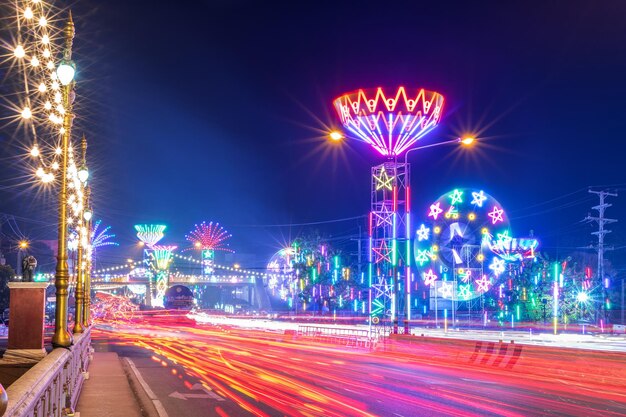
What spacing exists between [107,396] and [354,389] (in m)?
6.31

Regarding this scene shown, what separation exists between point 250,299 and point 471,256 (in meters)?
124

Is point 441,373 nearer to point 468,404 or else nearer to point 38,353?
point 468,404

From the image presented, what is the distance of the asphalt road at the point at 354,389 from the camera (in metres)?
15.6

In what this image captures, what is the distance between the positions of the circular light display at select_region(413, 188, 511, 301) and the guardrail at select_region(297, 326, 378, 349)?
2046 cm

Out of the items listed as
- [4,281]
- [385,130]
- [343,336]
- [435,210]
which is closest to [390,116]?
[385,130]

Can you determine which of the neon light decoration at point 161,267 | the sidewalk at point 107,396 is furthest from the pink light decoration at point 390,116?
the neon light decoration at point 161,267

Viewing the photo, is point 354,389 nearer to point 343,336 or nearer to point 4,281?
point 343,336

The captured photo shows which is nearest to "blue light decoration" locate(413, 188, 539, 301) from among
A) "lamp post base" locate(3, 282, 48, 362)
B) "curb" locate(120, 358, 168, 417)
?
"curb" locate(120, 358, 168, 417)

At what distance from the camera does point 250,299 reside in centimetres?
18962

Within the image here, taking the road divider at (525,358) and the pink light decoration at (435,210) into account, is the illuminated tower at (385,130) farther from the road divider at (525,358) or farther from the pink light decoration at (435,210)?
the pink light decoration at (435,210)

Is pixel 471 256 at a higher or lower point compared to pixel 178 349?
higher

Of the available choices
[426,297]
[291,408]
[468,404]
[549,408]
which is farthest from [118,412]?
[426,297]

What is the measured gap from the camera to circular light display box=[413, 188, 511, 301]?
69.7 meters

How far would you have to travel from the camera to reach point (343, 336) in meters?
45.1
